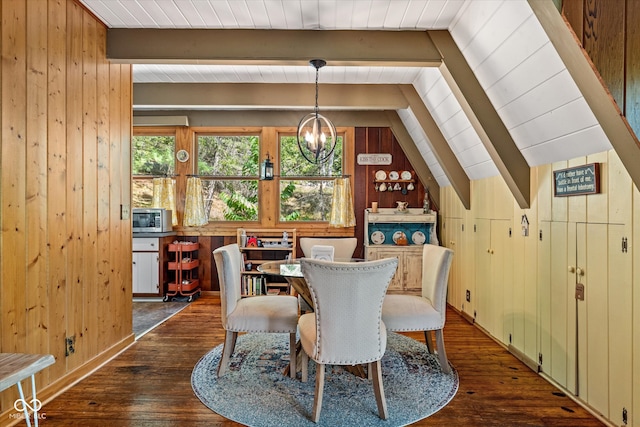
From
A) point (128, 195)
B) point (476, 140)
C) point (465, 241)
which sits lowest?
point (465, 241)

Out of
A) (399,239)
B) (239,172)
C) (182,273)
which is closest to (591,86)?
(399,239)

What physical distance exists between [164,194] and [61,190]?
292 cm

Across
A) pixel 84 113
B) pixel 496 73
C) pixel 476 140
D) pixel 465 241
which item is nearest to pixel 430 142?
pixel 476 140

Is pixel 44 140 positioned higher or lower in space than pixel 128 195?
higher

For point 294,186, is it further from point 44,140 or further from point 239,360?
point 44,140

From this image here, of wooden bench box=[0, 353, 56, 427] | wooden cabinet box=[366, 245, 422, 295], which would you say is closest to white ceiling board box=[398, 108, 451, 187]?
wooden cabinet box=[366, 245, 422, 295]

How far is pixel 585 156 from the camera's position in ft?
7.77

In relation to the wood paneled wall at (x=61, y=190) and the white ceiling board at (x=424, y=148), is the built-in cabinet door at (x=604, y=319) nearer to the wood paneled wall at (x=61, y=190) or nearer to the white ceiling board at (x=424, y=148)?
the white ceiling board at (x=424, y=148)

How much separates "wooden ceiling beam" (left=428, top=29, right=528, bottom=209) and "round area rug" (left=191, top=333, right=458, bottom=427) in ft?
5.15

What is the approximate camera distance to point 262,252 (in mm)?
5457

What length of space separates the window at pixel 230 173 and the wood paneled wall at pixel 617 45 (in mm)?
4603

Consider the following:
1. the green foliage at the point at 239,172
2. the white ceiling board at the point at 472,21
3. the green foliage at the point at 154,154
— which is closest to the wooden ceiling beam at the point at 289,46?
the white ceiling board at the point at 472,21

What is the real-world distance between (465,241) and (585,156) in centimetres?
219

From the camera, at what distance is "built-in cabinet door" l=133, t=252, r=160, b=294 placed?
5.11 m
